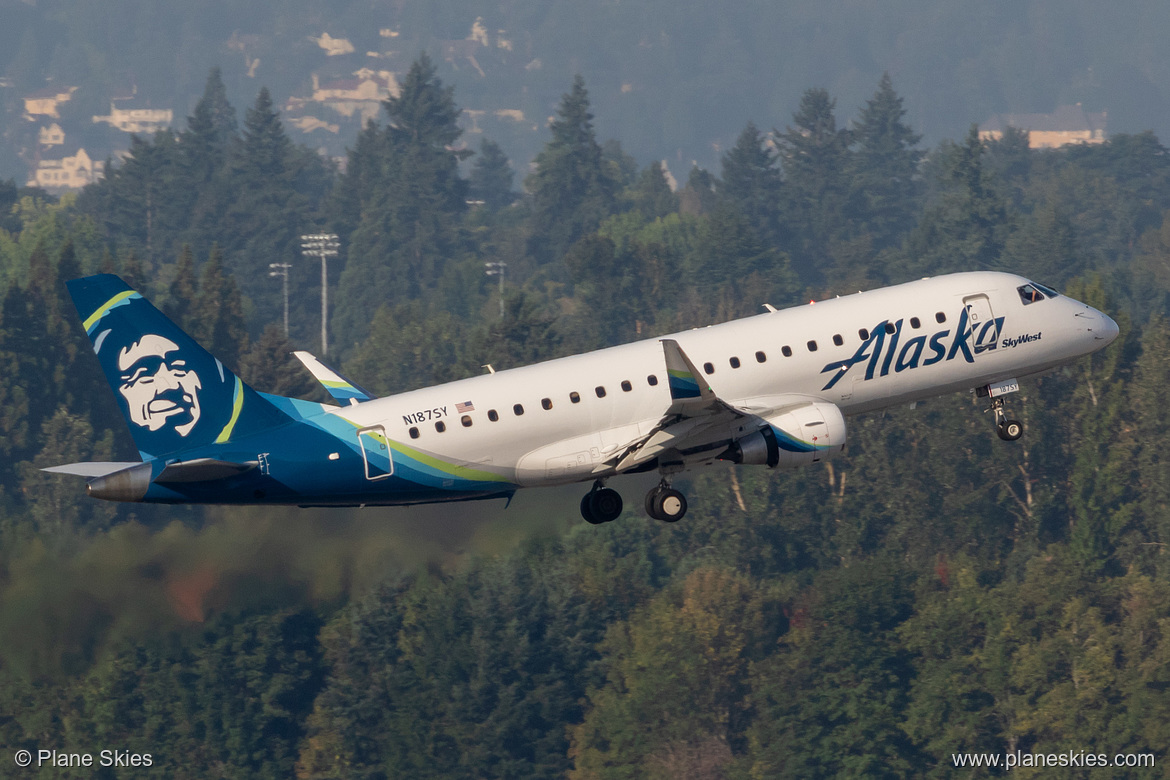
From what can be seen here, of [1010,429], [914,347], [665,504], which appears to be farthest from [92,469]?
[1010,429]

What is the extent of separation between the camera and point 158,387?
164ft

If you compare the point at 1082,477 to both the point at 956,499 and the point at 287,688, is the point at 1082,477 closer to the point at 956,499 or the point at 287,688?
the point at 956,499

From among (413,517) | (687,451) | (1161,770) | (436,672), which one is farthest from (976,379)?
(436,672)

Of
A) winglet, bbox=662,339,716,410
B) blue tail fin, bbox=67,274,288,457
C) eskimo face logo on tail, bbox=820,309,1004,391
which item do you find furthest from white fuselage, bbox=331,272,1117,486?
blue tail fin, bbox=67,274,288,457

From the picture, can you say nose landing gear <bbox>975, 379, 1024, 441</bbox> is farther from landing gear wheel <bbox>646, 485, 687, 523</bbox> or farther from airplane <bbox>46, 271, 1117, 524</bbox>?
landing gear wheel <bbox>646, 485, 687, 523</bbox>

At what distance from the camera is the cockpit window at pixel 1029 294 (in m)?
56.5

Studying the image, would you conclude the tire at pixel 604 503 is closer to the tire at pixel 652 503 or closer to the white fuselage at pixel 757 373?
the tire at pixel 652 503

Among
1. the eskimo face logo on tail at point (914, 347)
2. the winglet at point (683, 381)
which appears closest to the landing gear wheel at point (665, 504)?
the winglet at point (683, 381)

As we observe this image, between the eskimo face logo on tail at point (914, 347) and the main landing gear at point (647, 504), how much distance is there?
561cm

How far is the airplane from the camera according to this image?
49.5 meters

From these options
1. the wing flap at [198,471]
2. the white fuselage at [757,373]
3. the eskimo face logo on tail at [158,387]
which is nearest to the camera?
the wing flap at [198,471]

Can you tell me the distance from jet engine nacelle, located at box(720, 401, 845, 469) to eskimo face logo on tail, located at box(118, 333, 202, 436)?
1548 cm

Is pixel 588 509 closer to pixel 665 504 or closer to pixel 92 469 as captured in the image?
pixel 665 504

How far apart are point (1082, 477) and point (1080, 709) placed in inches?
1507
